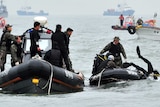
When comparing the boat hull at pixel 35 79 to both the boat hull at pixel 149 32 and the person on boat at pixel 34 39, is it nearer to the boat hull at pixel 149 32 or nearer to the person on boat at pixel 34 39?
the person on boat at pixel 34 39

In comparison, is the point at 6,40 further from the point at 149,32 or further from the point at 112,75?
the point at 149,32

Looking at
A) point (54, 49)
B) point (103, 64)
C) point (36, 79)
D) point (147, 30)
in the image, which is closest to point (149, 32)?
point (147, 30)

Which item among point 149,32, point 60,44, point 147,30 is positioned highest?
point 60,44

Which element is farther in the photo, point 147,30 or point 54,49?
point 147,30

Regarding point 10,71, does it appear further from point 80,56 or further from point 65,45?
point 80,56

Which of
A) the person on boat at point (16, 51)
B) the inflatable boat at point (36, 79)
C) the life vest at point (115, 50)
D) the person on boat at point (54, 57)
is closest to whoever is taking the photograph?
the inflatable boat at point (36, 79)

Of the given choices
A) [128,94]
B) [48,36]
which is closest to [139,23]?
[48,36]

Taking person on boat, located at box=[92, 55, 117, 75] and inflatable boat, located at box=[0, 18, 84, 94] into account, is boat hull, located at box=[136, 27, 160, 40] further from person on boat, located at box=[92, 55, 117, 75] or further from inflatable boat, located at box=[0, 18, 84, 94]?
inflatable boat, located at box=[0, 18, 84, 94]

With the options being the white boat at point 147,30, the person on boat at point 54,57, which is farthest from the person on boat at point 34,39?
the white boat at point 147,30

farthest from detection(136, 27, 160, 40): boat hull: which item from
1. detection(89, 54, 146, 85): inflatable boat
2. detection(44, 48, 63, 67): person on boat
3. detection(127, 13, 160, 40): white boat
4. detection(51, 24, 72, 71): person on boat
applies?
detection(44, 48, 63, 67): person on boat

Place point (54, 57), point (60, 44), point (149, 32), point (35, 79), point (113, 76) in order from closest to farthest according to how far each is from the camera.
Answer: point (35, 79), point (54, 57), point (60, 44), point (113, 76), point (149, 32)

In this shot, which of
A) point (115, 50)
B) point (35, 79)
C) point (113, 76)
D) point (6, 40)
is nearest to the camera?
point (35, 79)

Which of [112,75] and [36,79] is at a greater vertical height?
[36,79]

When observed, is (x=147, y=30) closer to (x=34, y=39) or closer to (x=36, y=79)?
(x=34, y=39)
